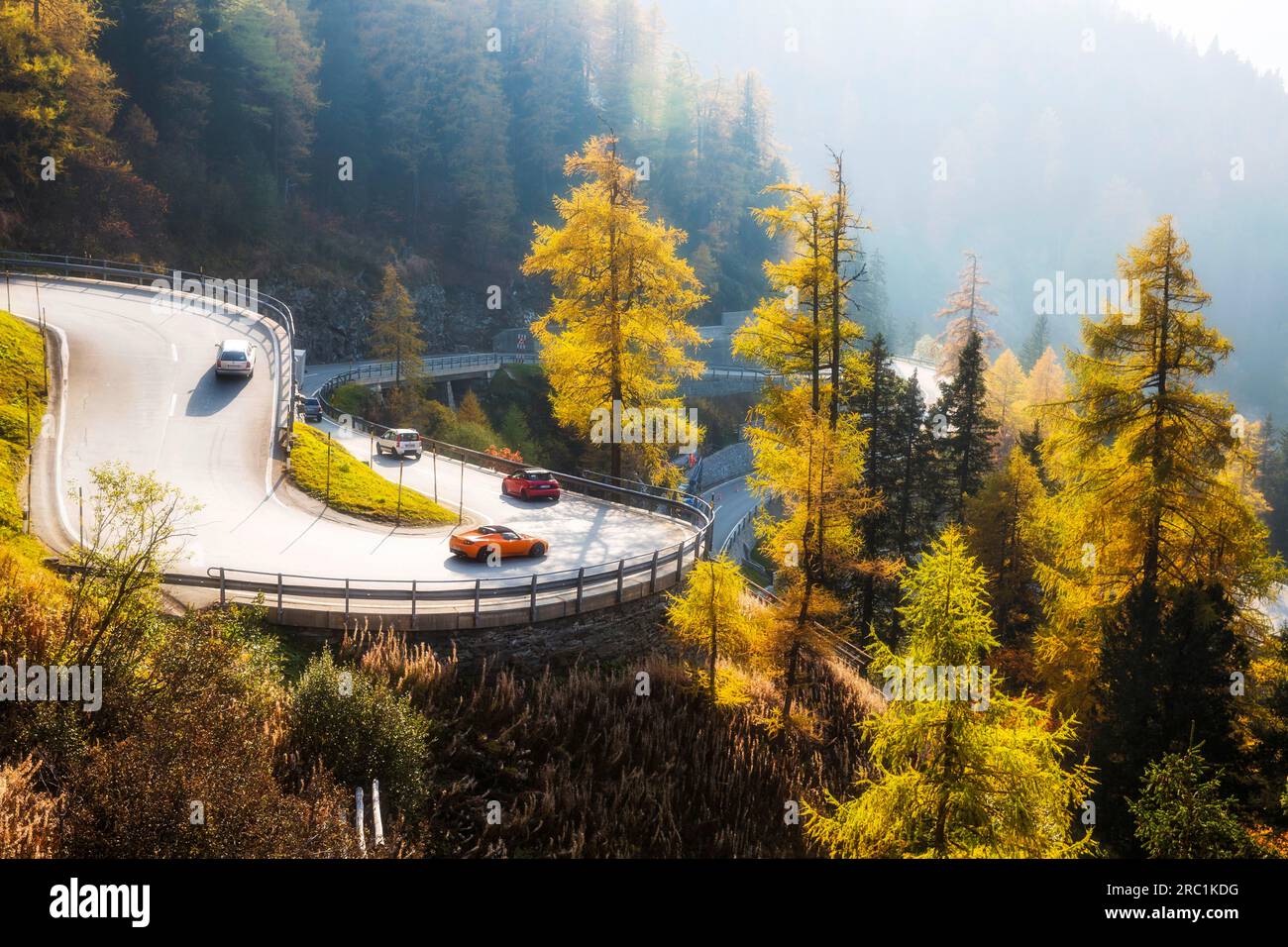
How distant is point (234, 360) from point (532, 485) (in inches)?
533

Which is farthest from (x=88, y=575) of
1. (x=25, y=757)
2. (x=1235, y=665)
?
(x=1235, y=665)

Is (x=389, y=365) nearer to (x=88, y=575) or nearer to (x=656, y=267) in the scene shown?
(x=656, y=267)

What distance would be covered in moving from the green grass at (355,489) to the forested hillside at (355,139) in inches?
1258

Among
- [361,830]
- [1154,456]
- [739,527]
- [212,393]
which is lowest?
[361,830]

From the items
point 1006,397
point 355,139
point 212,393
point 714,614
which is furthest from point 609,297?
point 355,139

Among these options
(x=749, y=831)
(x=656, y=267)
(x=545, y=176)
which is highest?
(x=545, y=176)

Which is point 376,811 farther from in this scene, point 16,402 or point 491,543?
point 16,402

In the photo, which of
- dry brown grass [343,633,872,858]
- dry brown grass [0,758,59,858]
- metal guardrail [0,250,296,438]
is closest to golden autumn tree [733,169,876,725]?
dry brown grass [343,633,872,858]

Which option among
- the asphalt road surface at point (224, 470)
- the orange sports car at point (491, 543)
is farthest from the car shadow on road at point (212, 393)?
the orange sports car at point (491, 543)

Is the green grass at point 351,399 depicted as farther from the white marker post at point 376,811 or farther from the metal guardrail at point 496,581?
the white marker post at point 376,811

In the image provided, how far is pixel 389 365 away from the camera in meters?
57.2

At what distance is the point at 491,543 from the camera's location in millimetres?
23469

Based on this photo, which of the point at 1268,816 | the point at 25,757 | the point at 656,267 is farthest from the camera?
the point at 656,267
